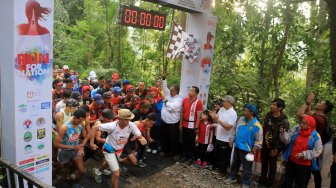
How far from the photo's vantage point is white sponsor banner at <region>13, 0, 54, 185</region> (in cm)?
347

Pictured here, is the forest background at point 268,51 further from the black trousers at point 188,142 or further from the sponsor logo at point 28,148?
the sponsor logo at point 28,148

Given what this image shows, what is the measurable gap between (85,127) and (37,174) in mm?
1111

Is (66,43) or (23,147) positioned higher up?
(66,43)

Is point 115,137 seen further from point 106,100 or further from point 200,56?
point 200,56

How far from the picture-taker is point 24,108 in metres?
3.66

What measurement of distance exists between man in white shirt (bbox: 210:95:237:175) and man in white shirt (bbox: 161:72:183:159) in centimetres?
99

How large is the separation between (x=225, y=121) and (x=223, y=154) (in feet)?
2.56

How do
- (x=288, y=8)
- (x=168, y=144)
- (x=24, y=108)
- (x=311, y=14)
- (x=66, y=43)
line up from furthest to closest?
(x=66, y=43)
(x=311, y=14)
(x=288, y=8)
(x=168, y=144)
(x=24, y=108)

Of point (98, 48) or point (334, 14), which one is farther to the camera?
point (98, 48)

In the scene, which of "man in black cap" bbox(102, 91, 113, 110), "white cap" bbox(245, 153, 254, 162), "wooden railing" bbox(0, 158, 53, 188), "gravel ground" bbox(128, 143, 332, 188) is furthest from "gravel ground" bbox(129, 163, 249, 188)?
"wooden railing" bbox(0, 158, 53, 188)

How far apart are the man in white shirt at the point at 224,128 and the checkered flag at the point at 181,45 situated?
1662 millimetres

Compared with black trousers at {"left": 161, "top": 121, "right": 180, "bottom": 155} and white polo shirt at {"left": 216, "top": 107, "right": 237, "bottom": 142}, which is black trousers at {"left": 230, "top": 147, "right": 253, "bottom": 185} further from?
black trousers at {"left": 161, "top": 121, "right": 180, "bottom": 155}

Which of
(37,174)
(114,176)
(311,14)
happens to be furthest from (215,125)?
(311,14)

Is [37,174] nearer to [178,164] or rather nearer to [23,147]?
[23,147]
